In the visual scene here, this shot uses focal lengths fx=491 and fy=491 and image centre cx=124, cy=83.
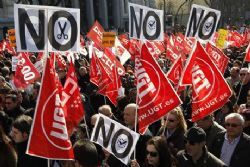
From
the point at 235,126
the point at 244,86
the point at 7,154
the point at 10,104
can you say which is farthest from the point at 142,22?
the point at 244,86

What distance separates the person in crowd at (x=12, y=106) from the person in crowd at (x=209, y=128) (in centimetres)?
284

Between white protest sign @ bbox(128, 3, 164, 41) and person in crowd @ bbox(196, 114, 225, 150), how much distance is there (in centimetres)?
136

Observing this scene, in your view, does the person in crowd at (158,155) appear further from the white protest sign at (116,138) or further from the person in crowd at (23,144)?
the person in crowd at (23,144)

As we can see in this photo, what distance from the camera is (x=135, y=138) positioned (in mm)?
5062

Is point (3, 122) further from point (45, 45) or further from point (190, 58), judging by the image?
point (190, 58)

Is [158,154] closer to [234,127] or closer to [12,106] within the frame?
[234,127]

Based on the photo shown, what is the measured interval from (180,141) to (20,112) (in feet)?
9.08

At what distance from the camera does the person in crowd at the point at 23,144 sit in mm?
5316

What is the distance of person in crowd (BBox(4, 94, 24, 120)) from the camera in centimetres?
750

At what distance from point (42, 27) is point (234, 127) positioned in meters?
A: 2.48

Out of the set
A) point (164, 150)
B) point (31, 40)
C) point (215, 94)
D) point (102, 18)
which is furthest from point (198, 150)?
point (102, 18)

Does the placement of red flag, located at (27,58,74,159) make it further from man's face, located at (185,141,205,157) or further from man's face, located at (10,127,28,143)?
man's face, located at (185,141,205,157)

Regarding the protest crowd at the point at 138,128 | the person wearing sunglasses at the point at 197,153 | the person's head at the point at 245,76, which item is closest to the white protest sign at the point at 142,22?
the protest crowd at the point at 138,128

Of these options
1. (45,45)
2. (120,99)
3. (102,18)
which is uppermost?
(45,45)
